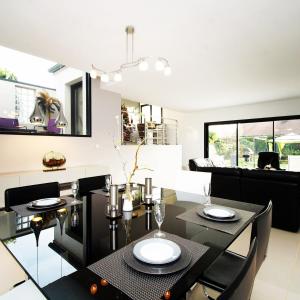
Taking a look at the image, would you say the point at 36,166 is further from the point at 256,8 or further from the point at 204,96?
the point at 204,96

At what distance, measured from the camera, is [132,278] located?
75cm

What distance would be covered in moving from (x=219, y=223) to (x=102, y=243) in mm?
719

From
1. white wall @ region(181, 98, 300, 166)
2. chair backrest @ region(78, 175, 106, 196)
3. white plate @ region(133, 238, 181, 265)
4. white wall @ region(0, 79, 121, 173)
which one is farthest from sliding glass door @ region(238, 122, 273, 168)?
white plate @ region(133, 238, 181, 265)

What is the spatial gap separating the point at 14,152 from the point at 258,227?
3434mm

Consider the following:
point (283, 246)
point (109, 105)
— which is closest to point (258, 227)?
point (283, 246)

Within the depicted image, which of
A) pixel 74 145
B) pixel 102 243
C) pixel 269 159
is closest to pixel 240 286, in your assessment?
pixel 102 243

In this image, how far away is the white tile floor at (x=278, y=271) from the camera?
1687 millimetres

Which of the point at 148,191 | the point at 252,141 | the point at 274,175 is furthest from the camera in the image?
the point at 252,141

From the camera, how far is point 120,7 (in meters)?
1.83

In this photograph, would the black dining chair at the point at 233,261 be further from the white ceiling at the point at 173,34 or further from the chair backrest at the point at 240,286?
the white ceiling at the point at 173,34

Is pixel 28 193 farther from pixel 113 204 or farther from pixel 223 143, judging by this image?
pixel 223 143

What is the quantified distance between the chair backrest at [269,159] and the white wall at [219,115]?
3.93 ft

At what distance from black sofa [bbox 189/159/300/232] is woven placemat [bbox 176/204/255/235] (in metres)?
1.79

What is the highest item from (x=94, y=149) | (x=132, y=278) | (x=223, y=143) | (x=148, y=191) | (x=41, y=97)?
(x=41, y=97)
